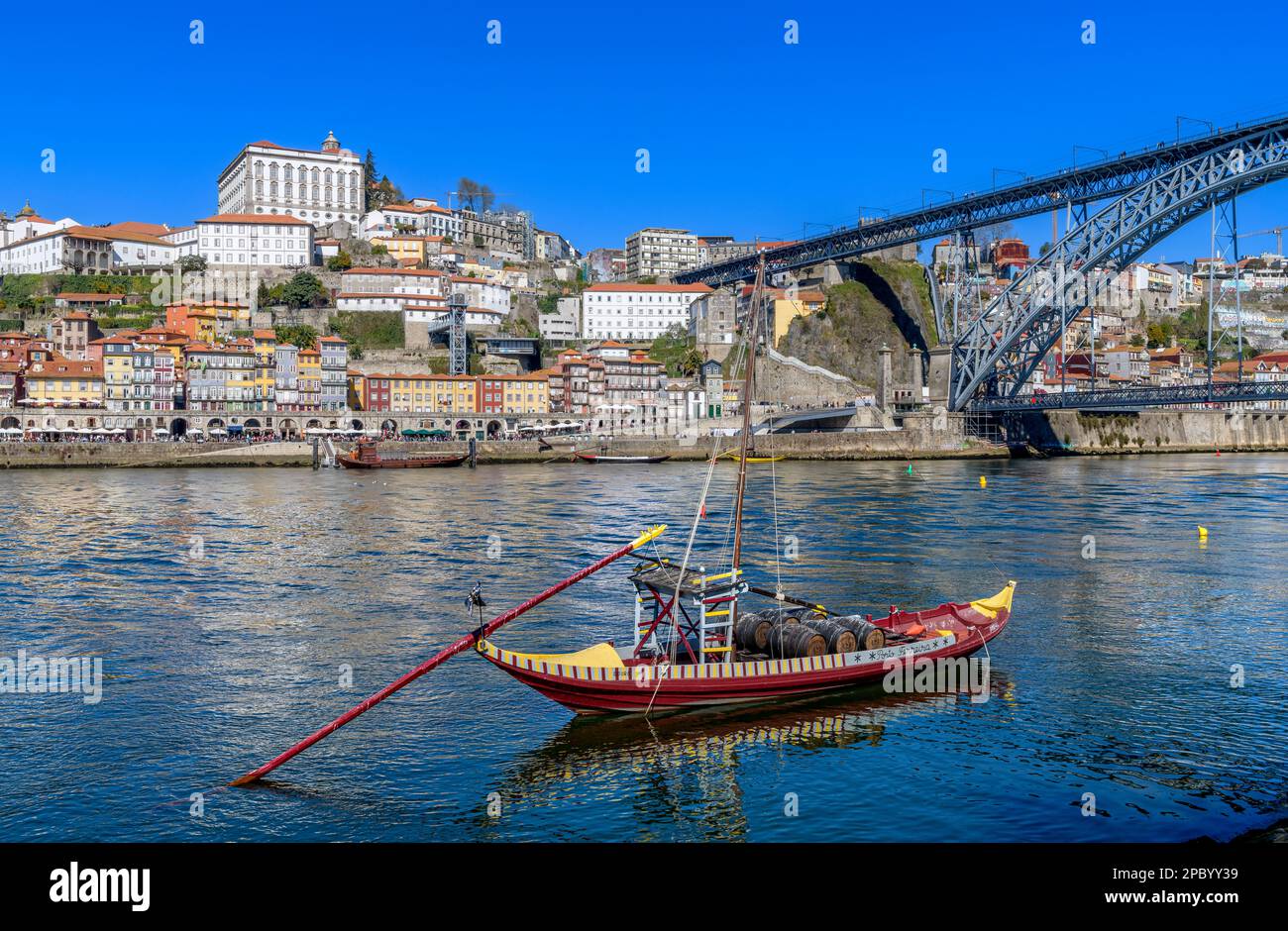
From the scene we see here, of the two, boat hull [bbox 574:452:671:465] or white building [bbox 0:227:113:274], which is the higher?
white building [bbox 0:227:113:274]

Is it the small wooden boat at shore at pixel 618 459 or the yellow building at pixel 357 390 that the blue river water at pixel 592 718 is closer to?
the small wooden boat at shore at pixel 618 459

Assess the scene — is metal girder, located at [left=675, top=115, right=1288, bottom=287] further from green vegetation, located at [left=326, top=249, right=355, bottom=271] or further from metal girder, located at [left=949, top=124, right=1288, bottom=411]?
green vegetation, located at [left=326, top=249, right=355, bottom=271]

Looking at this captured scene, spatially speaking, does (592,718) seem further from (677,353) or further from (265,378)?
(677,353)

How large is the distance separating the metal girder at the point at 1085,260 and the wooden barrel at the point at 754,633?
53.5 metres

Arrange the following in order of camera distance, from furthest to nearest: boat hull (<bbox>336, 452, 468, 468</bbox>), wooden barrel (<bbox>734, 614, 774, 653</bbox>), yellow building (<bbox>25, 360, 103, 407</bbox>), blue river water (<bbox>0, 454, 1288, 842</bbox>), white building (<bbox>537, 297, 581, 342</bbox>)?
white building (<bbox>537, 297, 581, 342</bbox>) < yellow building (<bbox>25, 360, 103, 407</bbox>) < boat hull (<bbox>336, 452, 468, 468</bbox>) < wooden barrel (<bbox>734, 614, 774, 653</bbox>) < blue river water (<bbox>0, 454, 1288, 842</bbox>)

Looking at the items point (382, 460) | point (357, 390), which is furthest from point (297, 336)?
point (382, 460)

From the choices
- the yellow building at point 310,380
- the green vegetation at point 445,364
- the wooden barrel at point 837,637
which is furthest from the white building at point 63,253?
the wooden barrel at point 837,637

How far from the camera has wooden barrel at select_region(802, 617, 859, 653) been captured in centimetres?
1513

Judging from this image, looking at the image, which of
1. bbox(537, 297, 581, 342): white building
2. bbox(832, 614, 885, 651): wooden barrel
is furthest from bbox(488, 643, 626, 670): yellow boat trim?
bbox(537, 297, 581, 342): white building

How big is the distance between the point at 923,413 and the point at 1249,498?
35896 mm

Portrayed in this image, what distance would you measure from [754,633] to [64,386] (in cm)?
7283

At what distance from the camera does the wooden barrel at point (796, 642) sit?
48.9 feet

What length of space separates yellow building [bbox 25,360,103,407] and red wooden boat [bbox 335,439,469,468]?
66.0 feet

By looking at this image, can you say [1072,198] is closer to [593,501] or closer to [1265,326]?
[593,501]
